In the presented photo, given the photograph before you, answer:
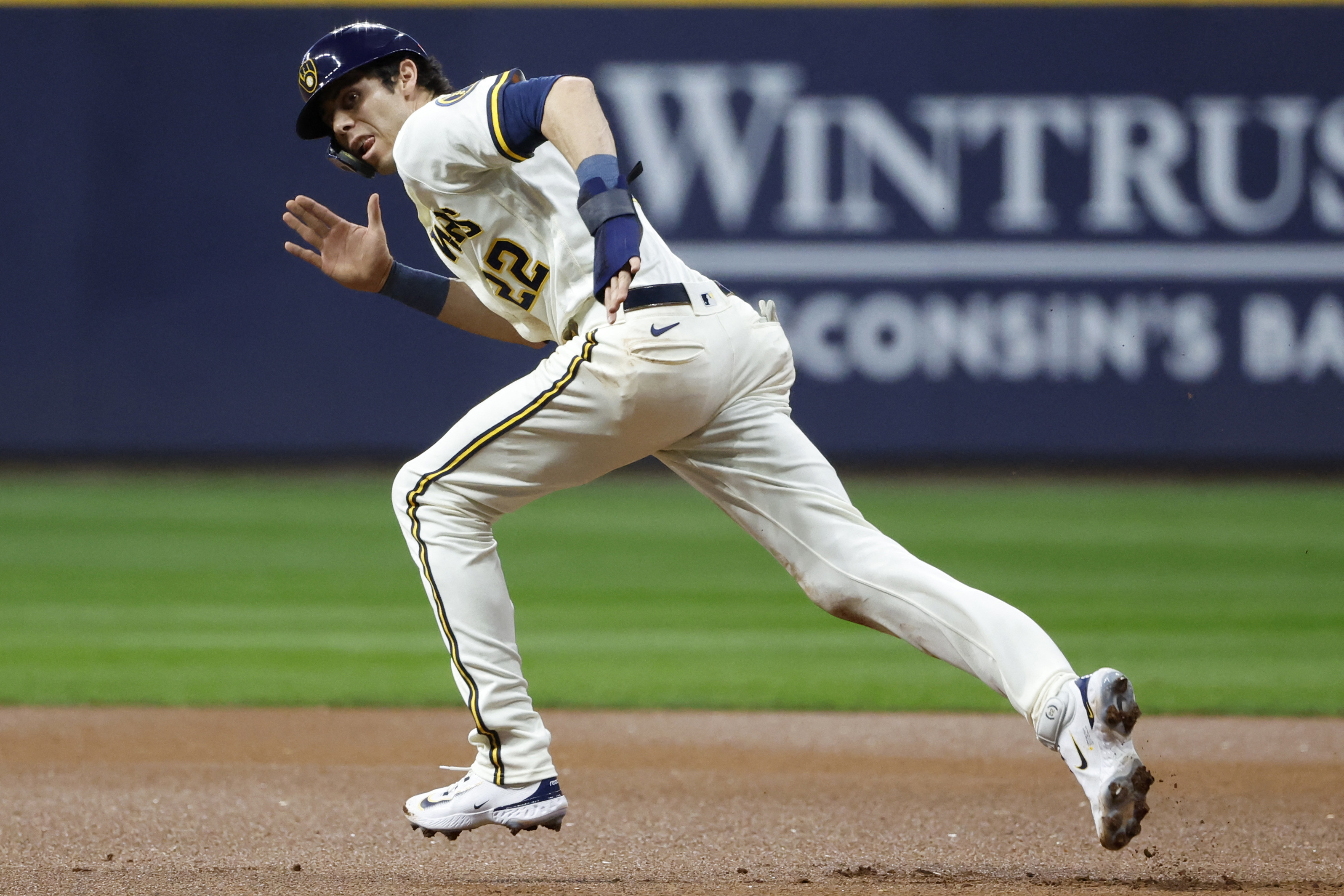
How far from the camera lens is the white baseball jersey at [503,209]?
3137 mm

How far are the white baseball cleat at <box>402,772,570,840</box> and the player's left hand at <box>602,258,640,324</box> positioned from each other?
968 mm

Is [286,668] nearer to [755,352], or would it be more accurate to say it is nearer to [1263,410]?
[755,352]

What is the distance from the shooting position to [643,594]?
806cm

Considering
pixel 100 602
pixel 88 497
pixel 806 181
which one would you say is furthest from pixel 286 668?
pixel 806 181

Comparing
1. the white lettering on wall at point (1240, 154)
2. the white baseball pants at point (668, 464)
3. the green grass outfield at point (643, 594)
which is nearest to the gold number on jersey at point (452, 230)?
the white baseball pants at point (668, 464)

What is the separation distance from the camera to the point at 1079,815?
4082mm

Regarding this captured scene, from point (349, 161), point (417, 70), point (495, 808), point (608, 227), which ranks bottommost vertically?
point (495, 808)

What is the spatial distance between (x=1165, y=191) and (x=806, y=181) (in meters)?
2.55

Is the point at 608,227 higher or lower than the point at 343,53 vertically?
lower

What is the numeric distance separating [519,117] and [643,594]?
16.9 feet

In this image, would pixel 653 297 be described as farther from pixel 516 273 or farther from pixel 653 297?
pixel 516 273

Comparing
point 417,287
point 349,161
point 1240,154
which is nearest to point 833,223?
point 1240,154

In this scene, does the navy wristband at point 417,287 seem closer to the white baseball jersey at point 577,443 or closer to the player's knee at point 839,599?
the white baseball jersey at point 577,443

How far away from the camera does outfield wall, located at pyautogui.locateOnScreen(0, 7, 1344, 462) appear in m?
12.0
